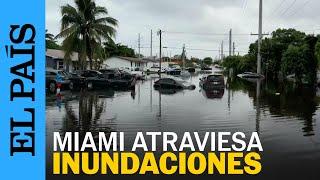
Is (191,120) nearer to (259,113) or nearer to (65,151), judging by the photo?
(259,113)

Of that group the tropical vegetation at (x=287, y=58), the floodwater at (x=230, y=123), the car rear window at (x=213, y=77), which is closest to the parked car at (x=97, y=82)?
the car rear window at (x=213, y=77)

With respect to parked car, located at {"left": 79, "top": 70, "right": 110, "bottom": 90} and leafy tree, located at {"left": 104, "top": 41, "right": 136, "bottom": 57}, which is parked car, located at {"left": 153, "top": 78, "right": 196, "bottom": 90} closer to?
parked car, located at {"left": 79, "top": 70, "right": 110, "bottom": 90}

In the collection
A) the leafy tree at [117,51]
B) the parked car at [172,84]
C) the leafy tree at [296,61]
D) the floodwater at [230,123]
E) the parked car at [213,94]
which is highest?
the leafy tree at [117,51]

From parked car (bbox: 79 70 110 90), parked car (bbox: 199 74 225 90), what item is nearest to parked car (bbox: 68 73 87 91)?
parked car (bbox: 79 70 110 90)

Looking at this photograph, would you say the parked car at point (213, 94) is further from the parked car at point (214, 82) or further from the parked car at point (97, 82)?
the parked car at point (97, 82)

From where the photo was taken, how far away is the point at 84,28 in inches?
1880

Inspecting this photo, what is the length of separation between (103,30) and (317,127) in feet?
113

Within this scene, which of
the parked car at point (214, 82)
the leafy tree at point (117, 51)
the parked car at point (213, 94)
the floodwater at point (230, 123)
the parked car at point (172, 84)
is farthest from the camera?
the leafy tree at point (117, 51)

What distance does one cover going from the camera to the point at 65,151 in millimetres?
11508

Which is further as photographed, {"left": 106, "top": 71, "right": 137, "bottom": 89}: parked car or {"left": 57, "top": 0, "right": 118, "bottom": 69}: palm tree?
{"left": 57, "top": 0, "right": 118, "bottom": 69}: palm tree

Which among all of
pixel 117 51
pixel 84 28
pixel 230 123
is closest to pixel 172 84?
pixel 84 28

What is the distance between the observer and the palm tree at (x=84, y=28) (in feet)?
155

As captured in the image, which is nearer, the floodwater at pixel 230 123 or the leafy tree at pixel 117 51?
the floodwater at pixel 230 123

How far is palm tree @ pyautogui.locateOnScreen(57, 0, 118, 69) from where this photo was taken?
155ft
